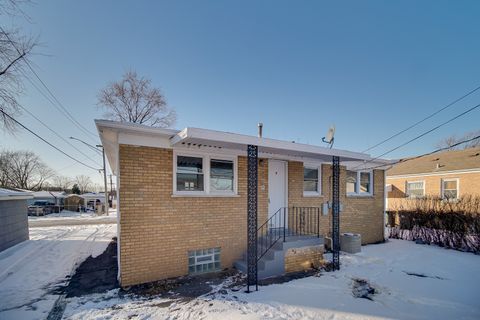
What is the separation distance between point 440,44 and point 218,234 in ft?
35.1

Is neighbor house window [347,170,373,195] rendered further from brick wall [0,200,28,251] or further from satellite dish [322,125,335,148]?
brick wall [0,200,28,251]

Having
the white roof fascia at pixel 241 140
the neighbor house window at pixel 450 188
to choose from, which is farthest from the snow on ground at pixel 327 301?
the neighbor house window at pixel 450 188

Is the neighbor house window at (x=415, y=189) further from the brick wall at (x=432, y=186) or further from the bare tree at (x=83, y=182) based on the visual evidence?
the bare tree at (x=83, y=182)

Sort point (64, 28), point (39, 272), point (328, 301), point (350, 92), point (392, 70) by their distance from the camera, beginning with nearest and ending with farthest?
point (328, 301)
point (39, 272)
point (64, 28)
point (392, 70)
point (350, 92)

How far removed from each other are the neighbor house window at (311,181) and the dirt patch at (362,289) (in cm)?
317

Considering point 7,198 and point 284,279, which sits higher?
point 7,198

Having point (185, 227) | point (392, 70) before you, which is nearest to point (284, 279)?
point (185, 227)

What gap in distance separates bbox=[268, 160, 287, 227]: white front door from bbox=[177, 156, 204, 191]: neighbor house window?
2360mm

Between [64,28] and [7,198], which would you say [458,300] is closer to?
[64,28]

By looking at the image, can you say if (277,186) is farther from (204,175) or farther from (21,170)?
(21,170)

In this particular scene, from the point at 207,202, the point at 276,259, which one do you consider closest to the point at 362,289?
the point at 276,259

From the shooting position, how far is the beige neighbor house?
16.7 feet

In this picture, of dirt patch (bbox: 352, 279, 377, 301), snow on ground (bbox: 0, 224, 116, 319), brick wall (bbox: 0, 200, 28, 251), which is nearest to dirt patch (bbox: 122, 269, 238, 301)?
snow on ground (bbox: 0, 224, 116, 319)

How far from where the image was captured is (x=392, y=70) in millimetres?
9406
